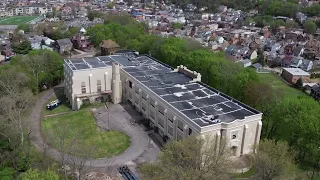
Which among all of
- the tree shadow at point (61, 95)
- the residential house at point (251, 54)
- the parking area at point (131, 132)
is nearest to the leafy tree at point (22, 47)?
the tree shadow at point (61, 95)

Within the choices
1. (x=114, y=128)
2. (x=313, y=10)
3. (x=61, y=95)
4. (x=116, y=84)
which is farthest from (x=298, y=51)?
(x=114, y=128)

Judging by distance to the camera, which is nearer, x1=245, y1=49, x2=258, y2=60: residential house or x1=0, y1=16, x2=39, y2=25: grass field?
x1=245, y1=49, x2=258, y2=60: residential house

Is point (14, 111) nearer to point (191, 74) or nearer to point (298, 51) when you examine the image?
point (191, 74)

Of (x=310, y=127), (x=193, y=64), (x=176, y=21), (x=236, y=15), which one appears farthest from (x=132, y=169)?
(x=236, y=15)

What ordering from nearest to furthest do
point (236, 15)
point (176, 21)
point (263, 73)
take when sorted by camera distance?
1. point (263, 73)
2. point (176, 21)
3. point (236, 15)

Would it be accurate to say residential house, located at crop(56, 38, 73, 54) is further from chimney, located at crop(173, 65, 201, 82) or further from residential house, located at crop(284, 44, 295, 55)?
residential house, located at crop(284, 44, 295, 55)

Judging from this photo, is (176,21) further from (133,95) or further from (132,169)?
(132,169)

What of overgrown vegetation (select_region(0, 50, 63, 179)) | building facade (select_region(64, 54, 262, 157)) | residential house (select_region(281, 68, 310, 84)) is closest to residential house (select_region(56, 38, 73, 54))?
overgrown vegetation (select_region(0, 50, 63, 179))
